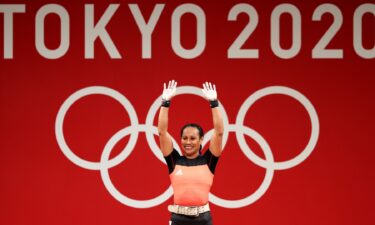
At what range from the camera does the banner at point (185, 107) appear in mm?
5426

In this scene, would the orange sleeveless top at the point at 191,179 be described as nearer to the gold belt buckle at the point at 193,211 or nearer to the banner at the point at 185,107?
the gold belt buckle at the point at 193,211

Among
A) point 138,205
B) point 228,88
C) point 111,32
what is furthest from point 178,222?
point 111,32

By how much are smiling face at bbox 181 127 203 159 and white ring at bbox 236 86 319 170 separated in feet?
4.31

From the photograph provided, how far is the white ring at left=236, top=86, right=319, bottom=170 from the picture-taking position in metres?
5.43

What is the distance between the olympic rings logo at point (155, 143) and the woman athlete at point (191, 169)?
4.06 ft

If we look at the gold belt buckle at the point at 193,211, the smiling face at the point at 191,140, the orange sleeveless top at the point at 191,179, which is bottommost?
the gold belt buckle at the point at 193,211

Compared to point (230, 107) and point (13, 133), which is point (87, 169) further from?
point (230, 107)

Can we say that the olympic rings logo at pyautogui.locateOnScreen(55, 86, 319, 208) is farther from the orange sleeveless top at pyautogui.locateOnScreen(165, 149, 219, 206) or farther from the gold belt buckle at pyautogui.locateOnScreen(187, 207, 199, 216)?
the gold belt buckle at pyautogui.locateOnScreen(187, 207, 199, 216)

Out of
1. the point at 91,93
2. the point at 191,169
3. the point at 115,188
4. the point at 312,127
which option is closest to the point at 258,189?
the point at 312,127

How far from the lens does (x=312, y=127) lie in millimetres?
A: 5434

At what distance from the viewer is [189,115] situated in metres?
5.44

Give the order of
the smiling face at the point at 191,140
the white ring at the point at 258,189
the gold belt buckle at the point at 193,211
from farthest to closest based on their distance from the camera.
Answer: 1. the white ring at the point at 258,189
2. the smiling face at the point at 191,140
3. the gold belt buckle at the point at 193,211

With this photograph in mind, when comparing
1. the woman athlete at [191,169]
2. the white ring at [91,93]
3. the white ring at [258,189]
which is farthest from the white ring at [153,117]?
the woman athlete at [191,169]

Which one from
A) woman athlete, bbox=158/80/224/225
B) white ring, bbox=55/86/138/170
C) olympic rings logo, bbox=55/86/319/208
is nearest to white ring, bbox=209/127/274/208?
olympic rings logo, bbox=55/86/319/208
